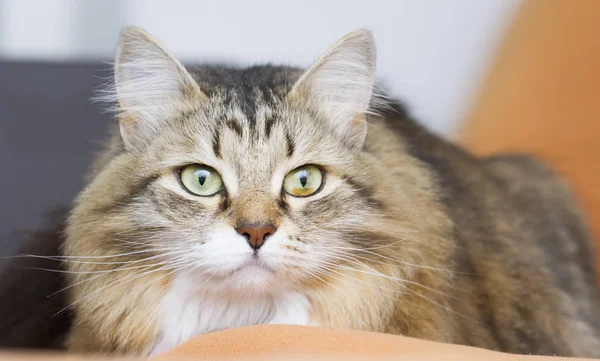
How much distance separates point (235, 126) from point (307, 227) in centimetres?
21

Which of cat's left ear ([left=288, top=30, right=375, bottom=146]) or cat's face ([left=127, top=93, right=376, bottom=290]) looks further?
cat's left ear ([left=288, top=30, right=375, bottom=146])

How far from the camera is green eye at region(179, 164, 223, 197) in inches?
43.6

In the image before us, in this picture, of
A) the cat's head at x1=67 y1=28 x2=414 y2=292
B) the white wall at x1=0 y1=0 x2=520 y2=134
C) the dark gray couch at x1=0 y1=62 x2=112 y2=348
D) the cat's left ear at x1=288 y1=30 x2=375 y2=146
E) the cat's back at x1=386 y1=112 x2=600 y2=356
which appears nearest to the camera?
the cat's head at x1=67 y1=28 x2=414 y2=292

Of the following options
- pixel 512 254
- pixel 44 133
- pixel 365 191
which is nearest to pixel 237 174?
pixel 365 191

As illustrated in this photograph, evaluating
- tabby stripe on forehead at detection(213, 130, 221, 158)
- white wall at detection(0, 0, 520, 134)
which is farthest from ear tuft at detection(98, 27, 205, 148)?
white wall at detection(0, 0, 520, 134)

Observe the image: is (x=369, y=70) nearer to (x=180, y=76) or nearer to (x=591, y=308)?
(x=180, y=76)

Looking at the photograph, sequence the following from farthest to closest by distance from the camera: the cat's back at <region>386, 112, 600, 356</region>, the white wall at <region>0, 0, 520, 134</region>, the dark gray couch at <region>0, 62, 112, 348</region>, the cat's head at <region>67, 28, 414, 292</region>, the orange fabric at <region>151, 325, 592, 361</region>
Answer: the white wall at <region>0, 0, 520, 134</region> < the dark gray couch at <region>0, 62, 112, 348</region> < the cat's back at <region>386, 112, 600, 356</region> < the cat's head at <region>67, 28, 414, 292</region> < the orange fabric at <region>151, 325, 592, 361</region>

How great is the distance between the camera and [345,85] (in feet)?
3.99

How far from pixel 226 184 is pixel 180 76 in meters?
0.23

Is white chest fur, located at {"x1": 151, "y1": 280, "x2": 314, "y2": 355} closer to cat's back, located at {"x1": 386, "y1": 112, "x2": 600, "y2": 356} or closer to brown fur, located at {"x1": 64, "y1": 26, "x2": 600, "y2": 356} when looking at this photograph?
brown fur, located at {"x1": 64, "y1": 26, "x2": 600, "y2": 356}

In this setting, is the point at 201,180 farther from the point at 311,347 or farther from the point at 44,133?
the point at 44,133

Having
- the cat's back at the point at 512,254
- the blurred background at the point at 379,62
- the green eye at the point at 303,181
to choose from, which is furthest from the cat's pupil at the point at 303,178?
the blurred background at the point at 379,62

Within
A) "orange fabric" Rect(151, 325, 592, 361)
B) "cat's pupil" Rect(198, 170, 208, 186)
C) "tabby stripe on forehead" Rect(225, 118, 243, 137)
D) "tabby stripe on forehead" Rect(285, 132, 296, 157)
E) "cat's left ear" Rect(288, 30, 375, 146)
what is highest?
"cat's left ear" Rect(288, 30, 375, 146)

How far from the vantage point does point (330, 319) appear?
3.83 feet
